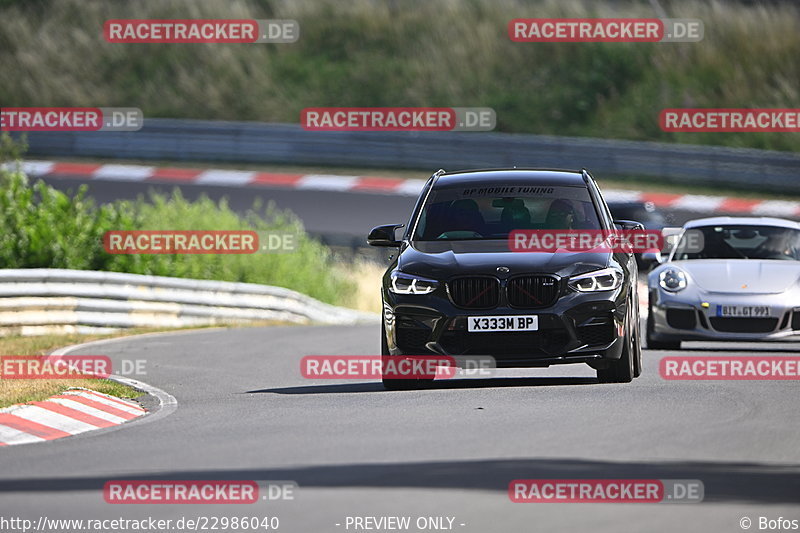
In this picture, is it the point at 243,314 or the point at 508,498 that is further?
the point at 243,314

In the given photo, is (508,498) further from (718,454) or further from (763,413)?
(763,413)

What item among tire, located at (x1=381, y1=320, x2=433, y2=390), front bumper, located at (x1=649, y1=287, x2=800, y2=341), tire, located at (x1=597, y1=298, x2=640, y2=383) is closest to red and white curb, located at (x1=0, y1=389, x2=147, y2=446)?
tire, located at (x1=381, y1=320, x2=433, y2=390)

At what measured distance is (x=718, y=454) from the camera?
27.2 ft

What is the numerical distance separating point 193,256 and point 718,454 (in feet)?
63.5

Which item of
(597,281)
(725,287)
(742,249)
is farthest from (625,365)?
(742,249)

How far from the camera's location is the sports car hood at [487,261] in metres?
11.6

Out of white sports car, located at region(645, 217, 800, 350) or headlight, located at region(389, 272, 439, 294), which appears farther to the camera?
white sports car, located at region(645, 217, 800, 350)

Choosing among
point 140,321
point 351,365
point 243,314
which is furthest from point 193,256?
point 351,365

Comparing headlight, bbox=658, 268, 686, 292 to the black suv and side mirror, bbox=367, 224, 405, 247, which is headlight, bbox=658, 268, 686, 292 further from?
side mirror, bbox=367, 224, 405, 247

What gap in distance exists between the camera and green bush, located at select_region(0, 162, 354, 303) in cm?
2280

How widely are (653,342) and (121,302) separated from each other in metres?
7.82

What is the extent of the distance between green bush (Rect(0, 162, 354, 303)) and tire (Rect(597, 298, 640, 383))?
40.3ft

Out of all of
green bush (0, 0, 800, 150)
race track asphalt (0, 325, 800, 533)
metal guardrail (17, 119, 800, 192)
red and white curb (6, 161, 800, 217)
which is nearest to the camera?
race track asphalt (0, 325, 800, 533)

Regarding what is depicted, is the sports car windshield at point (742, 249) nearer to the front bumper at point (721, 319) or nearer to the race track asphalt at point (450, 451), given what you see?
the front bumper at point (721, 319)
